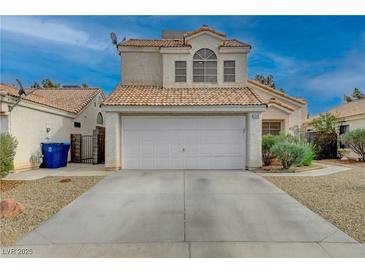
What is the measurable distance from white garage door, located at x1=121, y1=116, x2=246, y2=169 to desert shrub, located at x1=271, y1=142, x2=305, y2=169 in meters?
1.60

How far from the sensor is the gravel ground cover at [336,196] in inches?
207

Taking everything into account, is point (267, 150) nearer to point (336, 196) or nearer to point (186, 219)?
point (336, 196)

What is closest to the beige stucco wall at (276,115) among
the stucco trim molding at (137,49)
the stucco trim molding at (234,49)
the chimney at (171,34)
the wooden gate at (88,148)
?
the stucco trim molding at (234,49)

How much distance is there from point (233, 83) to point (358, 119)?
35.4ft

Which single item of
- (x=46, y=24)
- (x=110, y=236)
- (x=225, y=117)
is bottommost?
(x=110, y=236)

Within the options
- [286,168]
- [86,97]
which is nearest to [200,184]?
[286,168]

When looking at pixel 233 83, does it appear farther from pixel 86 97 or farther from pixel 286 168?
pixel 86 97

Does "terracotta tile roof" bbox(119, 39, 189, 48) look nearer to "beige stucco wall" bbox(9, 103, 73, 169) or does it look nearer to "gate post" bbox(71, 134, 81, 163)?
"beige stucco wall" bbox(9, 103, 73, 169)

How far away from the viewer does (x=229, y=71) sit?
14328 millimetres

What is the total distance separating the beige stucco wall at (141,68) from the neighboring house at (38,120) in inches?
178

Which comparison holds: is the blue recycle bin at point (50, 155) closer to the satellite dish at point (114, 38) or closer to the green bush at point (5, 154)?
the green bush at point (5, 154)

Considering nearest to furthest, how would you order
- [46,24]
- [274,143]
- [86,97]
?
[46,24]
[274,143]
[86,97]

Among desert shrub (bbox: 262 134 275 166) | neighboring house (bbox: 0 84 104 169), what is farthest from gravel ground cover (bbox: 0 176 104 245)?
desert shrub (bbox: 262 134 275 166)
